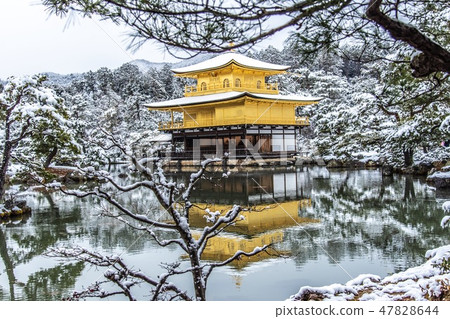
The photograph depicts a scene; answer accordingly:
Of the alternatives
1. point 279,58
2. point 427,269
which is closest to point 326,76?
point 279,58

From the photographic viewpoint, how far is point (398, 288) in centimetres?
319

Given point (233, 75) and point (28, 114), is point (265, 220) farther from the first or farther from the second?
point (233, 75)

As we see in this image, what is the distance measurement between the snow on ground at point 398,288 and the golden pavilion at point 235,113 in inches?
642

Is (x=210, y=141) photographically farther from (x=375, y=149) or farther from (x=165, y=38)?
(x=165, y=38)

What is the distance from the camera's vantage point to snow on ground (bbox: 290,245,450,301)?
113 inches

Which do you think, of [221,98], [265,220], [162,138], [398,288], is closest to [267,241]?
[265,220]

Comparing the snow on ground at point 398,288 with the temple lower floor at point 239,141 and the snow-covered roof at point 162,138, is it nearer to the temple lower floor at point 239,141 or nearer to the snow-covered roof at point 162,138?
the temple lower floor at point 239,141

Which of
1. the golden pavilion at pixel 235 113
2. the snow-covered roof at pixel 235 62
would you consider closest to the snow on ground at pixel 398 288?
the golden pavilion at pixel 235 113

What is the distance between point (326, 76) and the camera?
80.5 feet

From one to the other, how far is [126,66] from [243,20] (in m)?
34.0

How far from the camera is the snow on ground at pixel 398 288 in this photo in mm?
2875

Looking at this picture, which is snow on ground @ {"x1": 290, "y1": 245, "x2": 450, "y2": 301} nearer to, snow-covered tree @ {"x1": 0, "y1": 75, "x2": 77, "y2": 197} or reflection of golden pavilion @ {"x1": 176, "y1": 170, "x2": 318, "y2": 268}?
reflection of golden pavilion @ {"x1": 176, "y1": 170, "x2": 318, "y2": 268}

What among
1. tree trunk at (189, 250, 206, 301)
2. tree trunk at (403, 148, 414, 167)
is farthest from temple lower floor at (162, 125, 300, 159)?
tree trunk at (189, 250, 206, 301)

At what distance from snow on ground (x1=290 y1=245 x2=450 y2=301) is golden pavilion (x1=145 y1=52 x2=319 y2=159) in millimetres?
16305
